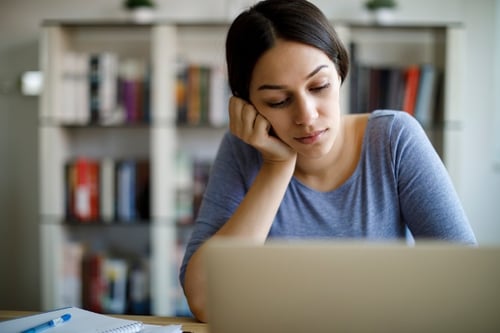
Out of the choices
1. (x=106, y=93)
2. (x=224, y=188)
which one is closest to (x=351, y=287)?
(x=224, y=188)

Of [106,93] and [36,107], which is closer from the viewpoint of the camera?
[106,93]

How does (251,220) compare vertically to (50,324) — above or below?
above

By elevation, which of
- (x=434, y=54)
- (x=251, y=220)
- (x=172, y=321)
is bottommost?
(x=172, y=321)

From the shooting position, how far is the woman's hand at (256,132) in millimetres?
1181

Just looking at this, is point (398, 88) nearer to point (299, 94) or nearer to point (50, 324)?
point (299, 94)

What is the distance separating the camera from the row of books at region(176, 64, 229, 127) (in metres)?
2.66

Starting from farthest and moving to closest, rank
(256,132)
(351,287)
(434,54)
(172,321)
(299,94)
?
(434,54) → (256,132) → (299,94) → (172,321) → (351,287)

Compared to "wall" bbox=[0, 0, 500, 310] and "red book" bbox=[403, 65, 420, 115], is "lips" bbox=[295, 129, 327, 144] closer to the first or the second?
"red book" bbox=[403, 65, 420, 115]

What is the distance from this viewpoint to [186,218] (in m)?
2.69

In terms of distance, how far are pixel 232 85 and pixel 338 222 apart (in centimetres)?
40

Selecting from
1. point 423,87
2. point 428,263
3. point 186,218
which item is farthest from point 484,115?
point 428,263

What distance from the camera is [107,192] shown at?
270cm

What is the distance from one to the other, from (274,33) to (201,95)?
161cm

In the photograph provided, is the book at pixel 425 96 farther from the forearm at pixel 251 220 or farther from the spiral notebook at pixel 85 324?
the spiral notebook at pixel 85 324
